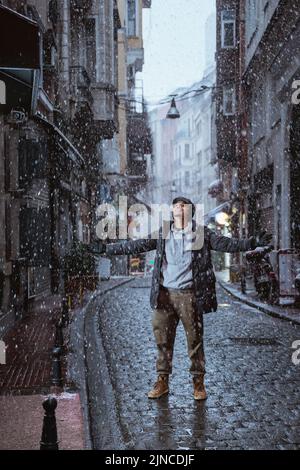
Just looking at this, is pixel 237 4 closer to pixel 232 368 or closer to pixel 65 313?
pixel 65 313

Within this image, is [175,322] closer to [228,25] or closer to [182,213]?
[182,213]

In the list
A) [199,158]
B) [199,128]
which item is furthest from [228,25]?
[199,158]

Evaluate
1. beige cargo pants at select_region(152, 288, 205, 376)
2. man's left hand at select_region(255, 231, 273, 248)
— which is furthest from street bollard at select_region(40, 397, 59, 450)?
man's left hand at select_region(255, 231, 273, 248)

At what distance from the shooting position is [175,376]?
8.42 meters

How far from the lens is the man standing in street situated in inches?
278

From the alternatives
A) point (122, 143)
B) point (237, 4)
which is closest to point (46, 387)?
point (237, 4)

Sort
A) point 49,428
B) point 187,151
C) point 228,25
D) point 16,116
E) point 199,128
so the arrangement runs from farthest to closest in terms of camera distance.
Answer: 1. point 187,151
2. point 199,128
3. point 228,25
4. point 16,116
5. point 49,428

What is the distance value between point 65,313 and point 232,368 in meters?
3.90

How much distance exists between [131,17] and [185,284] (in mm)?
A: 44104

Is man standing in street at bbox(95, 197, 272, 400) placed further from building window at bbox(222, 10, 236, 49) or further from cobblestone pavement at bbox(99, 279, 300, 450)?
building window at bbox(222, 10, 236, 49)

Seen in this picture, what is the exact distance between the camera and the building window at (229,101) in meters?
34.5

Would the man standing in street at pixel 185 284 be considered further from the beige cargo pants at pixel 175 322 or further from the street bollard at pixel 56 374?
the street bollard at pixel 56 374

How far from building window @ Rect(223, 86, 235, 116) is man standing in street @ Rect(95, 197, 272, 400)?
2809cm

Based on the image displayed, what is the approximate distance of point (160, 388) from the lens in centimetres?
728
